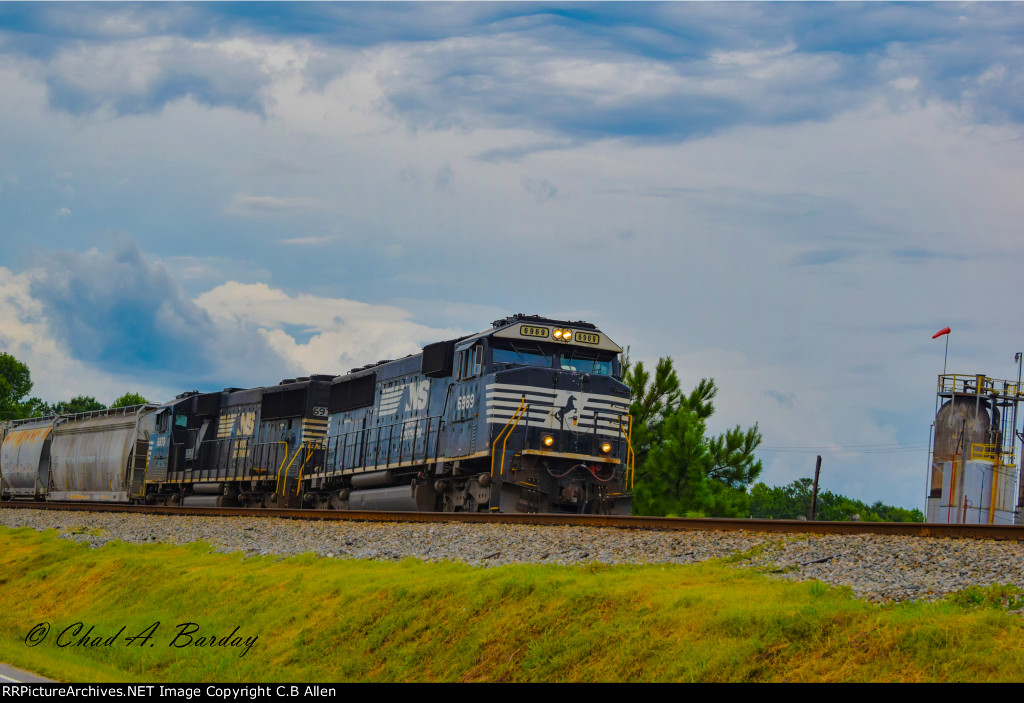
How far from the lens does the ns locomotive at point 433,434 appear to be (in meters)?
20.3

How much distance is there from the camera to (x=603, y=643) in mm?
9141

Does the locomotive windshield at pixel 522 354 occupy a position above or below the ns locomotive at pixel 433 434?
above

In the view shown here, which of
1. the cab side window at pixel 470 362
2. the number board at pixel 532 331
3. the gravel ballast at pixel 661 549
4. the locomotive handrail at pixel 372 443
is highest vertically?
the number board at pixel 532 331

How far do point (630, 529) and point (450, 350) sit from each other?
8624 mm

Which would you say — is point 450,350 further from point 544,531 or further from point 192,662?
point 192,662

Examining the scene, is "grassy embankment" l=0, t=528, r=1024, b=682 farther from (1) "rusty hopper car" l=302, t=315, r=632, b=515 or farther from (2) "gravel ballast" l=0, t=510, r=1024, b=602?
(1) "rusty hopper car" l=302, t=315, r=632, b=515

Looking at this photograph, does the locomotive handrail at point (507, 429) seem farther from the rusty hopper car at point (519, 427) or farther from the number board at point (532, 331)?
the number board at point (532, 331)

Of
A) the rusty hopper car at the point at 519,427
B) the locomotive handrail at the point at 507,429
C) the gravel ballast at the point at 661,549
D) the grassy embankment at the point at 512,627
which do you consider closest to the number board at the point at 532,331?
the rusty hopper car at the point at 519,427

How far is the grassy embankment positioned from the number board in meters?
7.15

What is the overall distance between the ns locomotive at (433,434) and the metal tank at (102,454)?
3.00ft

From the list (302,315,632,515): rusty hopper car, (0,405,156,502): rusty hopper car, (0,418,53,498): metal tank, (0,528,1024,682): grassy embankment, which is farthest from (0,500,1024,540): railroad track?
(0,418,53,498): metal tank

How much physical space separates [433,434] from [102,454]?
798 inches

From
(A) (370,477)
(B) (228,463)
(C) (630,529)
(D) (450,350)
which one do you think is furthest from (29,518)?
(C) (630,529)

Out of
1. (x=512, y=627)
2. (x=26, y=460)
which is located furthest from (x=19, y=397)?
(x=512, y=627)
